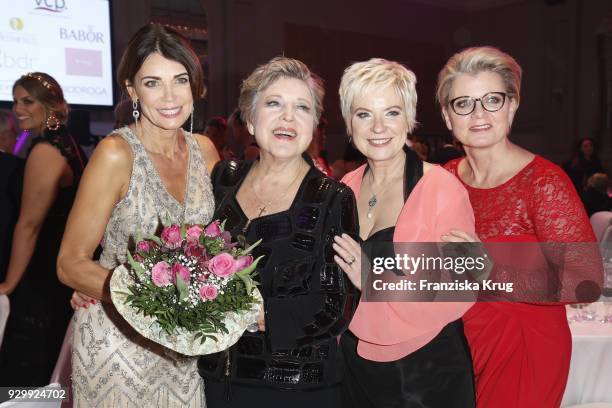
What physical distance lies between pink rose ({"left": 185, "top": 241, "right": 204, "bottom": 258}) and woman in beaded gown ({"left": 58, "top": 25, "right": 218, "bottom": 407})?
0.41 m

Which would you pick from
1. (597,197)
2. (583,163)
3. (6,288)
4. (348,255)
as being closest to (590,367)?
(348,255)

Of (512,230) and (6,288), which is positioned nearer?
(512,230)

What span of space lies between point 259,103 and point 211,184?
36 cm

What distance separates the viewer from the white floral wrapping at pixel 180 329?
1.48m

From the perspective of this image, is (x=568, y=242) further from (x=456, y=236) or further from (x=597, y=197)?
(x=597, y=197)

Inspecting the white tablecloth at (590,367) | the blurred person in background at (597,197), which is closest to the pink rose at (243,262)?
the white tablecloth at (590,367)

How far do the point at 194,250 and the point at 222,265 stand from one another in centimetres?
9

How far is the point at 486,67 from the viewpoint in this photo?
2.10 metres

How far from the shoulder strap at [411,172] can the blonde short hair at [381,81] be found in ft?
0.37

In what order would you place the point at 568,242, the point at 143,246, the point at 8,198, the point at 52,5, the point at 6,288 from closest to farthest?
the point at 143,246
the point at 568,242
the point at 6,288
the point at 8,198
the point at 52,5

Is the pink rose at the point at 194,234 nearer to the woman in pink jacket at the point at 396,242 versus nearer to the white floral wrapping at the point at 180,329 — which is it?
the white floral wrapping at the point at 180,329

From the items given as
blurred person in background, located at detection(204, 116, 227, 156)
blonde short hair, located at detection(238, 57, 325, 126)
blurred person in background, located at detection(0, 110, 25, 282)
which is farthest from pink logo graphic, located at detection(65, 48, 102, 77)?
blonde short hair, located at detection(238, 57, 325, 126)

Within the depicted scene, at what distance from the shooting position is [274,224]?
72.2 inches

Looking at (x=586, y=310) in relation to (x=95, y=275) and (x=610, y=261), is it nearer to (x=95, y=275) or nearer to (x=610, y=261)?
(x=610, y=261)
